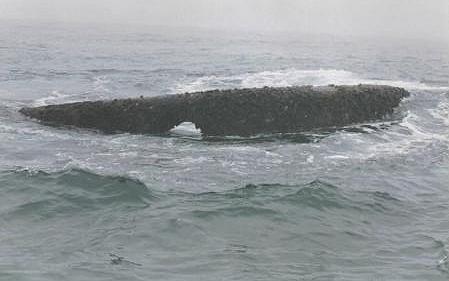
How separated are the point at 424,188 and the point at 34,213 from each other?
8064 mm

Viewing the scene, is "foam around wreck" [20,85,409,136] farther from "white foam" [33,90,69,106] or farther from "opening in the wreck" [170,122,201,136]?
"white foam" [33,90,69,106]

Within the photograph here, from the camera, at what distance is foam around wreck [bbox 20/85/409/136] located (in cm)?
1638

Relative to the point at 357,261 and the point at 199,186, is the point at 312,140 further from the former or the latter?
the point at 357,261

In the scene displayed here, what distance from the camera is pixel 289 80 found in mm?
28812

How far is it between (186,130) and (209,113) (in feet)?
2.74

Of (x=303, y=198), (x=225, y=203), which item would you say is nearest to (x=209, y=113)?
(x=303, y=198)

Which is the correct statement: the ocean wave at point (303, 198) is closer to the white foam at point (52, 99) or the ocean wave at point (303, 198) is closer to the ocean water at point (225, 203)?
the ocean water at point (225, 203)

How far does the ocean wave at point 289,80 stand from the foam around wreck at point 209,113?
7786 mm

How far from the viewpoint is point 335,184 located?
12.0 metres

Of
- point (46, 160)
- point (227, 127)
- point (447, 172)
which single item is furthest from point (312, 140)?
point (46, 160)

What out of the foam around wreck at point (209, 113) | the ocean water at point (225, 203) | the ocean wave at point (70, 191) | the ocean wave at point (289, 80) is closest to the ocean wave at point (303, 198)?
the ocean water at point (225, 203)

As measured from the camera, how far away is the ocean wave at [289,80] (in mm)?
26220

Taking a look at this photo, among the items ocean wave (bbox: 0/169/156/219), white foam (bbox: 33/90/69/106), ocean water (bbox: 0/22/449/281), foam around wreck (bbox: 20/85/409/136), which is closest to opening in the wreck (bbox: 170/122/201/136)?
ocean water (bbox: 0/22/449/281)

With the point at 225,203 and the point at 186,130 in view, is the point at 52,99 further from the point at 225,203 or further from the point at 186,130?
the point at 225,203
